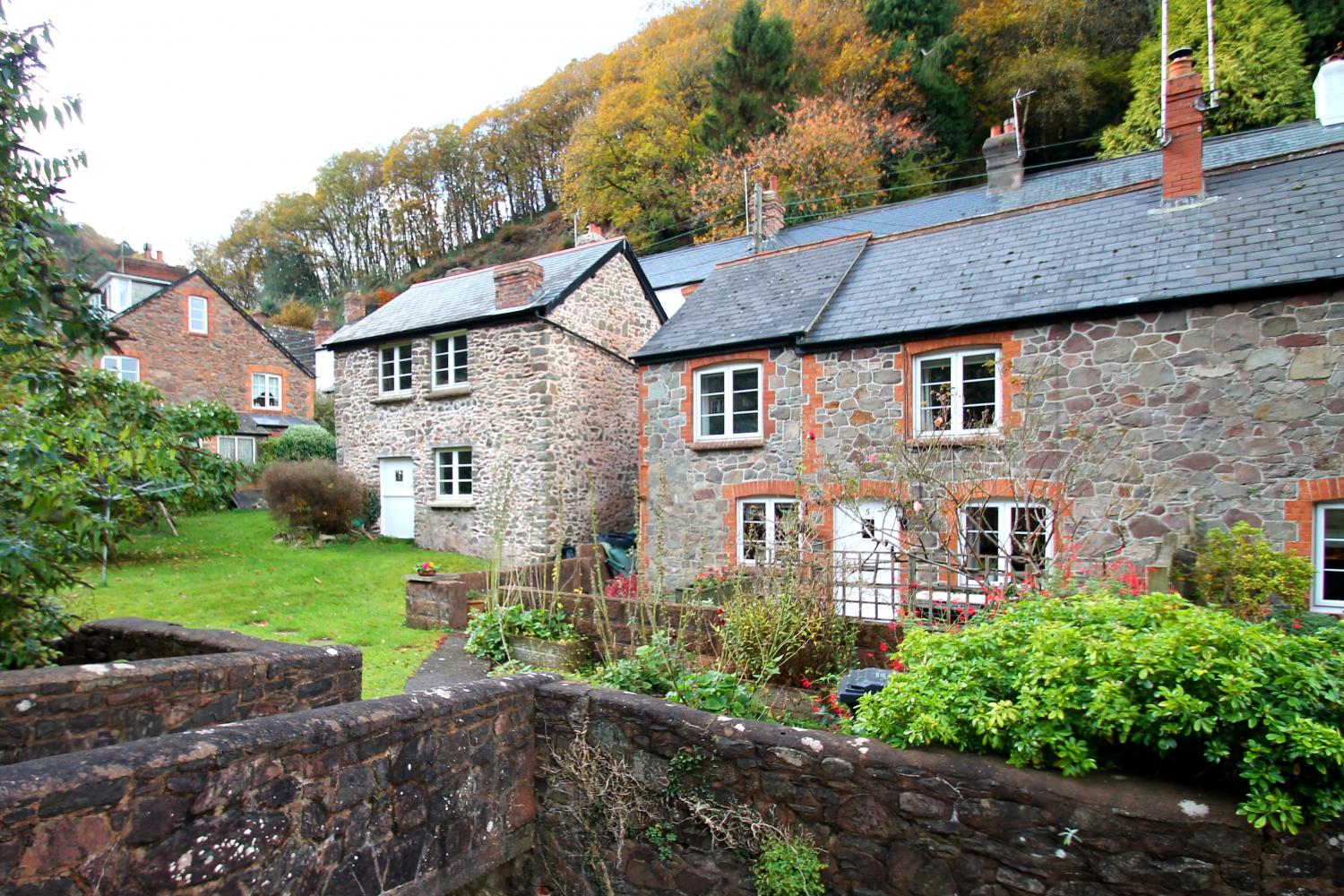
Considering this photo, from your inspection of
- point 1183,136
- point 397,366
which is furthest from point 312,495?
point 1183,136

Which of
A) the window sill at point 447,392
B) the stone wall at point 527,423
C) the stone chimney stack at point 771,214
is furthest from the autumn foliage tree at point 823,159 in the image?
the window sill at point 447,392

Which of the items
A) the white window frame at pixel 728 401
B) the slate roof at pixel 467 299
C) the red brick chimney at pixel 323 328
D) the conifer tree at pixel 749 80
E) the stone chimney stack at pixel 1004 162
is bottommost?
the white window frame at pixel 728 401

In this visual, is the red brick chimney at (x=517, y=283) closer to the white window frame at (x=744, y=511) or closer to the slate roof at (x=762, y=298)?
the slate roof at (x=762, y=298)

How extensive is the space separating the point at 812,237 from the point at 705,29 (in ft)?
61.8

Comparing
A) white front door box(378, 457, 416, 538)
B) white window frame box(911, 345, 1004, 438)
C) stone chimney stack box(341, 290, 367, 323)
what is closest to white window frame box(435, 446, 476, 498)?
white front door box(378, 457, 416, 538)

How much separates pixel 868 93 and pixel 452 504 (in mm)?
24943

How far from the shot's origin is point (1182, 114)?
468 inches

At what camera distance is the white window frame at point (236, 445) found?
1022 inches

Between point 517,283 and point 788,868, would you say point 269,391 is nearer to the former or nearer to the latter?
point 517,283

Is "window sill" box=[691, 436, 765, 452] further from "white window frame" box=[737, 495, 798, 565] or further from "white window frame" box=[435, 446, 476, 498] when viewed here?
"white window frame" box=[435, 446, 476, 498]

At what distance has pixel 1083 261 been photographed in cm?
1194

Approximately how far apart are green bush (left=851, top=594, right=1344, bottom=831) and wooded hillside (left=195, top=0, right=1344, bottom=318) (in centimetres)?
2649

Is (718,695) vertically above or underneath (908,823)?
above

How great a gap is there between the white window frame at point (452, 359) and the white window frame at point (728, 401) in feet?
21.8
